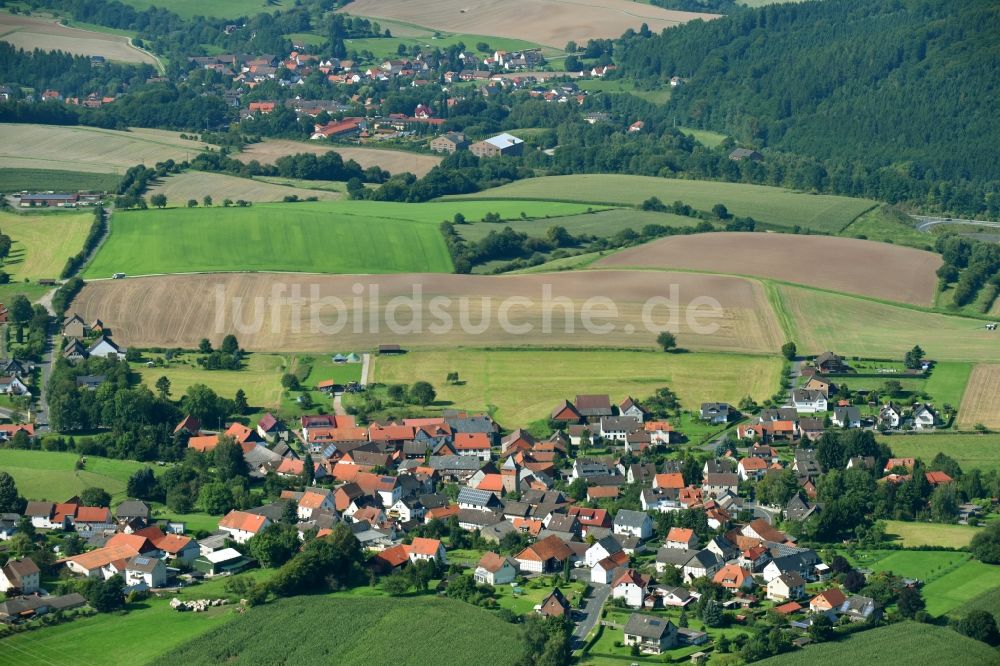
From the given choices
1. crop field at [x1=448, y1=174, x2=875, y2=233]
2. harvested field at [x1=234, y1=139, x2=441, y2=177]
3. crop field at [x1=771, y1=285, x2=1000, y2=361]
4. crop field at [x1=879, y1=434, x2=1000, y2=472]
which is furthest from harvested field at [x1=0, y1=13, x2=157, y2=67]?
crop field at [x1=879, y1=434, x2=1000, y2=472]

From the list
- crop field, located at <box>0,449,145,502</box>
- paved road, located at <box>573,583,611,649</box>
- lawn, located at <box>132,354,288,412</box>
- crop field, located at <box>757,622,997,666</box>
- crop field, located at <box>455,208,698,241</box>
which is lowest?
crop field, located at <box>0,449,145,502</box>

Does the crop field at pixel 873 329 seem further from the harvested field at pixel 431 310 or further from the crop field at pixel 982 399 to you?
the crop field at pixel 982 399

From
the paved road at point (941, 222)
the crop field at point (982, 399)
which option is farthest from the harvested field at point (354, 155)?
the crop field at point (982, 399)

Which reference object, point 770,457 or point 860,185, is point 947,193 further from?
point 770,457

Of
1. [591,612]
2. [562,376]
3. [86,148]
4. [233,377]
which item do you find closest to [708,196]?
[562,376]

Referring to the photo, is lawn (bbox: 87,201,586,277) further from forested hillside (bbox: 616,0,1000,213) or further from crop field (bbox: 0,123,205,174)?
forested hillside (bbox: 616,0,1000,213)

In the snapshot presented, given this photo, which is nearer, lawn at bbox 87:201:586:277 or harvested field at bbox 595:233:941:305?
harvested field at bbox 595:233:941:305

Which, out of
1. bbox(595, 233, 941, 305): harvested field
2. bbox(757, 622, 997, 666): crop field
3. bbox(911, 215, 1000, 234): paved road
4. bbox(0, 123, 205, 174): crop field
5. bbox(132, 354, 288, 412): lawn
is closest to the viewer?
bbox(757, 622, 997, 666): crop field

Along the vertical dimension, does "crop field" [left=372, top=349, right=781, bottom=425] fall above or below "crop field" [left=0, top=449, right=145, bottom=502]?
above

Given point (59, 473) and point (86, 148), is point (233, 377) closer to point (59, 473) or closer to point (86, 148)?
point (59, 473)
